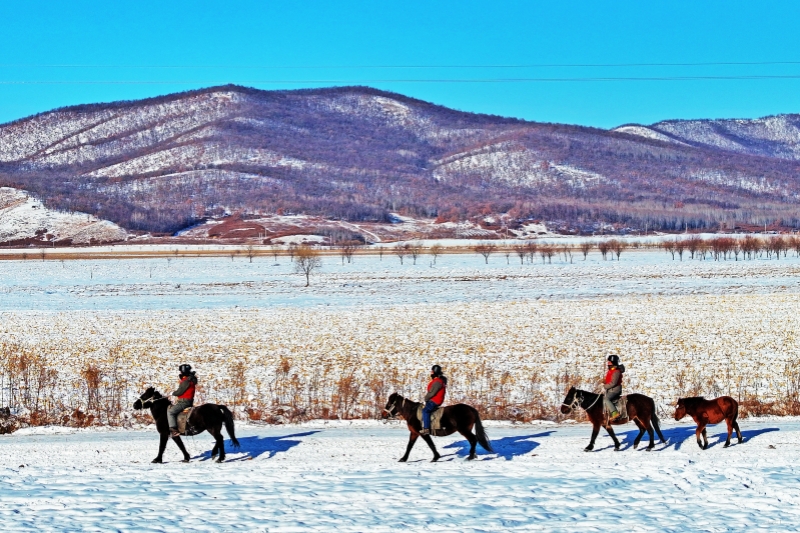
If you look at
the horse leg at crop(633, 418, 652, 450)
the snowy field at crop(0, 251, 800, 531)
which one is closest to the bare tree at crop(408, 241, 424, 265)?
the snowy field at crop(0, 251, 800, 531)

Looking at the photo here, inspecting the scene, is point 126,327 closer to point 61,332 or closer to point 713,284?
point 61,332

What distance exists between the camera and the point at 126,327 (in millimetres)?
32125

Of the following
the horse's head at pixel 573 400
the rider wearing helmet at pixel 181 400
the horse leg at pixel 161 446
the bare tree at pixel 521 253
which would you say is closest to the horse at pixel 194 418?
the horse leg at pixel 161 446

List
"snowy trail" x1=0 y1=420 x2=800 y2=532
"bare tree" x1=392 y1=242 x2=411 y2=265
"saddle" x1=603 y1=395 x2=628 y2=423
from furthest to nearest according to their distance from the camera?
"bare tree" x1=392 y1=242 x2=411 y2=265
"saddle" x1=603 y1=395 x2=628 y2=423
"snowy trail" x1=0 y1=420 x2=800 y2=532

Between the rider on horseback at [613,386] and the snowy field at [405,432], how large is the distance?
2.48 ft

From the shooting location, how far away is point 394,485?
36.0ft

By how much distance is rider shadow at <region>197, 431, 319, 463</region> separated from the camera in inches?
500

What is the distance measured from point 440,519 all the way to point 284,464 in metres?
3.27

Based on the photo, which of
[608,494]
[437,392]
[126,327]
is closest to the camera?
[608,494]

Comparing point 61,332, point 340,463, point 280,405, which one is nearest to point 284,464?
point 340,463

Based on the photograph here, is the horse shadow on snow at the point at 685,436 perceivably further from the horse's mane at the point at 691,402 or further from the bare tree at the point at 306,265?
the bare tree at the point at 306,265

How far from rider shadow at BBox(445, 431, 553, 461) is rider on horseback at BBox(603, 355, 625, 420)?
1428 mm

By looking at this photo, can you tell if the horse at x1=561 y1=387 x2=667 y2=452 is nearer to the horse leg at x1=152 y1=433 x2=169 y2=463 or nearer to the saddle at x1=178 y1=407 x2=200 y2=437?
the saddle at x1=178 y1=407 x2=200 y2=437

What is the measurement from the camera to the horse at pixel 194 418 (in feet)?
38.8
